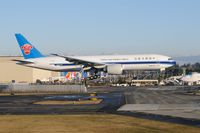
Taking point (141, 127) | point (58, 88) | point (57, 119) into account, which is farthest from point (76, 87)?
point (141, 127)

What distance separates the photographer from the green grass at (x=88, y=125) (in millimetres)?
24516

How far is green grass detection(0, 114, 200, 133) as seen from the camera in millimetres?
24516

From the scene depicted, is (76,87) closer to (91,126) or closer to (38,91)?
(38,91)

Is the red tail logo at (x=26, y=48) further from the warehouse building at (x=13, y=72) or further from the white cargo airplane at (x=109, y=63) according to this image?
the warehouse building at (x=13, y=72)

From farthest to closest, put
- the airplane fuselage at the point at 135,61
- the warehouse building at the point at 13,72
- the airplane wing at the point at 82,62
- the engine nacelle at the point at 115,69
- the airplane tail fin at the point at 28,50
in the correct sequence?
1. the warehouse building at the point at 13,72
2. the airplane tail fin at the point at 28,50
3. the airplane wing at the point at 82,62
4. the airplane fuselage at the point at 135,61
5. the engine nacelle at the point at 115,69

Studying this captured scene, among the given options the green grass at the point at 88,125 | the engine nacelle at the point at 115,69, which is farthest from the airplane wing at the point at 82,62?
the green grass at the point at 88,125

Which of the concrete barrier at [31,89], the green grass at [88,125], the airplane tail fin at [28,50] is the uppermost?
the airplane tail fin at [28,50]

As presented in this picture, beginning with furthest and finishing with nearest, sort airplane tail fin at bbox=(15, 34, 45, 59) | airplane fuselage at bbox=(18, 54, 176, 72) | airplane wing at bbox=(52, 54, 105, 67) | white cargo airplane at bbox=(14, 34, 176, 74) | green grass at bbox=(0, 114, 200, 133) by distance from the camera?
airplane tail fin at bbox=(15, 34, 45, 59) < airplane wing at bbox=(52, 54, 105, 67) < airplane fuselage at bbox=(18, 54, 176, 72) < white cargo airplane at bbox=(14, 34, 176, 74) < green grass at bbox=(0, 114, 200, 133)

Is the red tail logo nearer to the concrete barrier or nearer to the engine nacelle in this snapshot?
the concrete barrier

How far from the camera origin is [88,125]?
2702 cm

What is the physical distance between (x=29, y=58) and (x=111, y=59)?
20855mm

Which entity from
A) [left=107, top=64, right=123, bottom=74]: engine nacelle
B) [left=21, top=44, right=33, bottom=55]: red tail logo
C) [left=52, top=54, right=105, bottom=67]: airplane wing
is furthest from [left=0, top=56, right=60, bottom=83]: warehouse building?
[left=107, top=64, right=123, bottom=74]: engine nacelle

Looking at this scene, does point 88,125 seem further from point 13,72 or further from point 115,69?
point 13,72

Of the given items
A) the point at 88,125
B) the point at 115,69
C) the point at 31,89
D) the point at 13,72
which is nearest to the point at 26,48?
the point at 31,89
